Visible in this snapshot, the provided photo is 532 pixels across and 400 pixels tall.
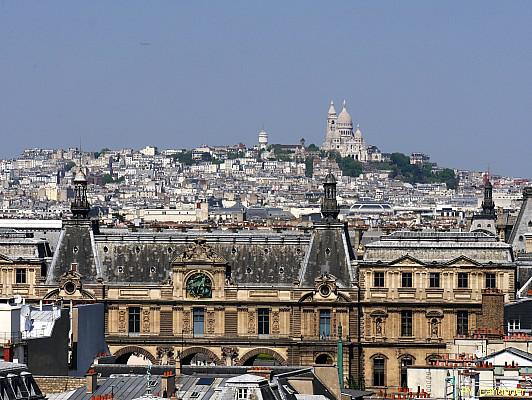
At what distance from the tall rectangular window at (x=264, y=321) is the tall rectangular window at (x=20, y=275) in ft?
30.2

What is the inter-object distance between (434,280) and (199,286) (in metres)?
9.05

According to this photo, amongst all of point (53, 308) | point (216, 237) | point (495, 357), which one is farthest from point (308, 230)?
point (495, 357)

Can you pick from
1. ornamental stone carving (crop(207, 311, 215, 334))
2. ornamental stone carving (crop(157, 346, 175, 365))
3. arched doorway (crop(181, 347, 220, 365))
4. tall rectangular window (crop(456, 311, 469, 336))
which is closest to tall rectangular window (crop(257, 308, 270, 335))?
ornamental stone carving (crop(207, 311, 215, 334))

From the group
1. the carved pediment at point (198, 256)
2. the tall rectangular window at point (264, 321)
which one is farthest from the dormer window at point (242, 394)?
the carved pediment at point (198, 256)

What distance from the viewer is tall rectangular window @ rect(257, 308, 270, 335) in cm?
10150

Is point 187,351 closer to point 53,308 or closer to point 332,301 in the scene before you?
point 332,301

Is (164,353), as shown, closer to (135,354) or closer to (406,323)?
(135,354)

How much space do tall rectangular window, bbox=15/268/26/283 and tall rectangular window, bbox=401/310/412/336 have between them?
14.6 meters

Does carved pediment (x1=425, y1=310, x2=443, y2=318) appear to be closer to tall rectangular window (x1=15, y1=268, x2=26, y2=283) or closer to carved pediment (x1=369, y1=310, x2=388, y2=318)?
carved pediment (x1=369, y1=310, x2=388, y2=318)

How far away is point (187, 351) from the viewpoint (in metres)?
101

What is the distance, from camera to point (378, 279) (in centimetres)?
10081

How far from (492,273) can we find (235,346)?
1011 centimetres

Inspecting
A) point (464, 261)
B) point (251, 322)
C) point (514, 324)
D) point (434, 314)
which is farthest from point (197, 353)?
Answer: point (514, 324)

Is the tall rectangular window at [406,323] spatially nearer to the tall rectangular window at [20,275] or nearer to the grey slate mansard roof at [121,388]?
the tall rectangular window at [20,275]
